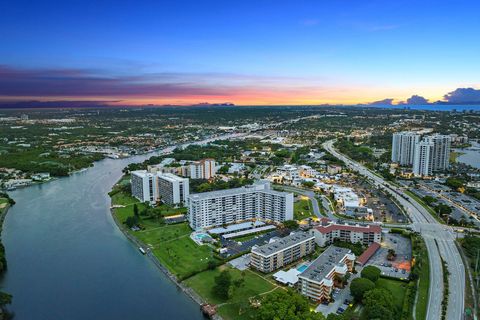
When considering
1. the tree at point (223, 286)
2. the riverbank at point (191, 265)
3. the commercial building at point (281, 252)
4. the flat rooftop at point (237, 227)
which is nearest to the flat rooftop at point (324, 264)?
the commercial building at point (281, 252)

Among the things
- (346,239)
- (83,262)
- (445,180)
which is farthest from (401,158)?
(83,262)

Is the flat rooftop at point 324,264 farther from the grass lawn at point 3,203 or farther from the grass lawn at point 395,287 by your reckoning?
the grass lawn at point 3,203

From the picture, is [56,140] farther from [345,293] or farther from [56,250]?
[345,293]

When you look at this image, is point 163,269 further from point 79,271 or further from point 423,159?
point 423,159

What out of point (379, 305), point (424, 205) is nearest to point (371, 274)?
point (379, 305)

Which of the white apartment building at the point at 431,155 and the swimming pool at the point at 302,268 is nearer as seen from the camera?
the swimming pool at the point at 302,268

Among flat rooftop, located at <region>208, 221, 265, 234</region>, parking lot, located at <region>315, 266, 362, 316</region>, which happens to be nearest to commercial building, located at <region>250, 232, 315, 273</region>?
parking lot, located at <region>315, 266, 362, 316</region>
